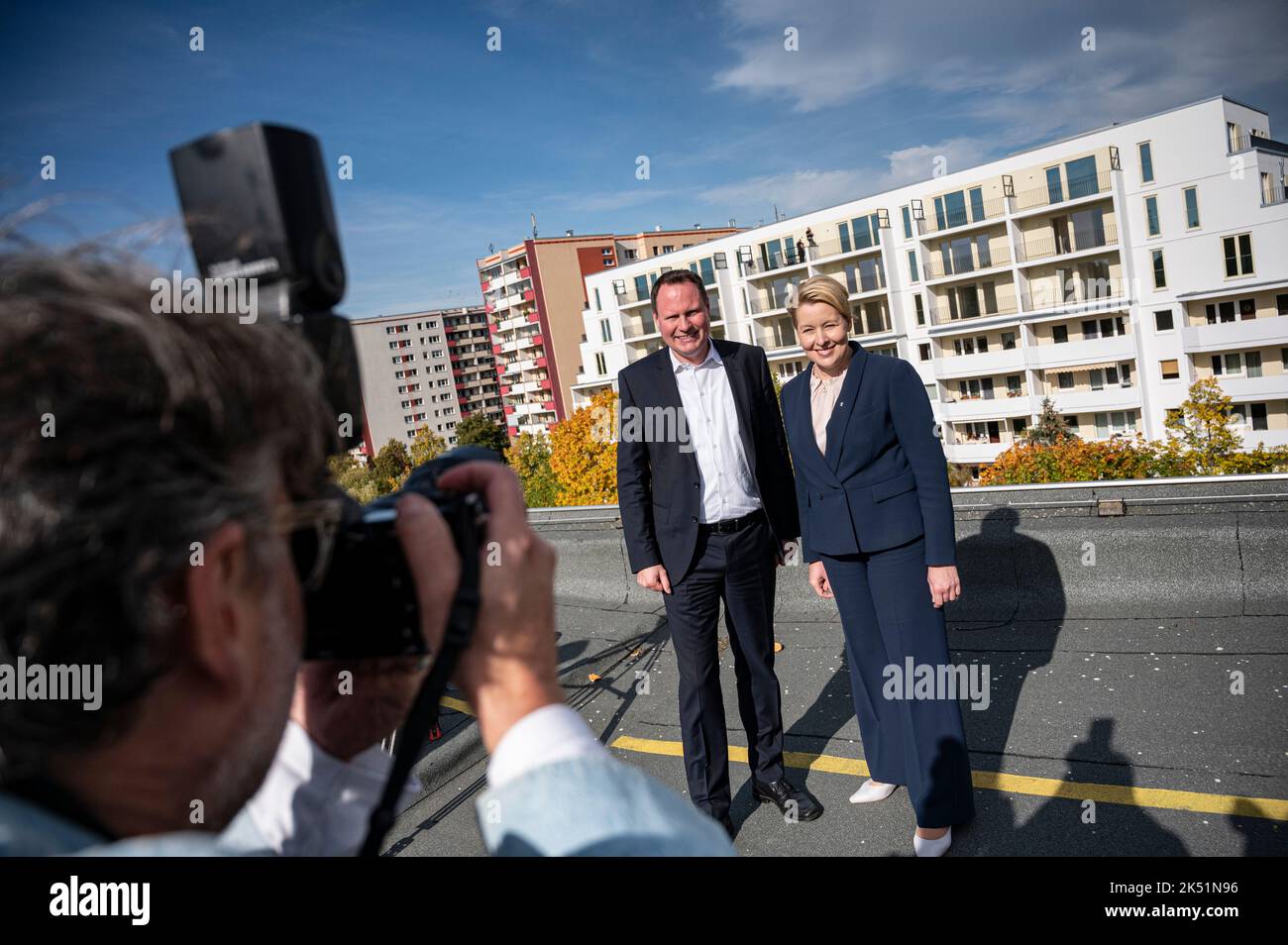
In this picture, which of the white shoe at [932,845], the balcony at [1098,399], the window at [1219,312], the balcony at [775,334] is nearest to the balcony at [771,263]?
the balcony at [775,334]

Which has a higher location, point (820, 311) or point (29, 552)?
point (820, 311)

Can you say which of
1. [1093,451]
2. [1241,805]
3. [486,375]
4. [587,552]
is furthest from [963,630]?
[486,375]

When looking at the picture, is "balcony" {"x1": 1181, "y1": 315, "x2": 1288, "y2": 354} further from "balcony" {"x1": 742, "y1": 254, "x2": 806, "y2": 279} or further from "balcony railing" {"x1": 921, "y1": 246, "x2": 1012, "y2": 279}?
"balcony" {"x1": 742, "y1": 254, "x2": 806, "y2": 279}

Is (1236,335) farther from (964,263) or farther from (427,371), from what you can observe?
(427,371)

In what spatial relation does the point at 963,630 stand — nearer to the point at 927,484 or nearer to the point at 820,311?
the point at 927,484

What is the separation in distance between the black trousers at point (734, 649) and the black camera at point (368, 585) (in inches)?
104

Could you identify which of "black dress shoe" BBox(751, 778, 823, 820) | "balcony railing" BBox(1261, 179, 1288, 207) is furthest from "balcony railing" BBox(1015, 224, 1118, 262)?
"black dress shoe" BBox(751, 778, 823, 820)

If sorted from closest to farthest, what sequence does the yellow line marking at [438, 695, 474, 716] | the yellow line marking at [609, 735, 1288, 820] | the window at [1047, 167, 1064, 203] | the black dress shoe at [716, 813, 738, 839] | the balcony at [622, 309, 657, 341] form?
the yellow line marking at [609, 735, 1288, 820]
the black dress shoe at [716, 813, 738, 839]
the yellow line marking at [438, 695, 474, 716]
the window at [1047, 167, 1064, 203]
the balcony at [622, 309, 657, 341]

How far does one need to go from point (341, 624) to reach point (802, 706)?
12.1ft

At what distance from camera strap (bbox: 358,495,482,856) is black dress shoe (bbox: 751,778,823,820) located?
2.82 m

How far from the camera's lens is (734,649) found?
11.8 ft

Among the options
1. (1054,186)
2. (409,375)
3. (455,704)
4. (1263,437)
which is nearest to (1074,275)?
(1054,186)

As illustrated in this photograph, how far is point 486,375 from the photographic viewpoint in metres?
119

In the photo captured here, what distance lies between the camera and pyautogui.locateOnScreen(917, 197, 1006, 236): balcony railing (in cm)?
5519
